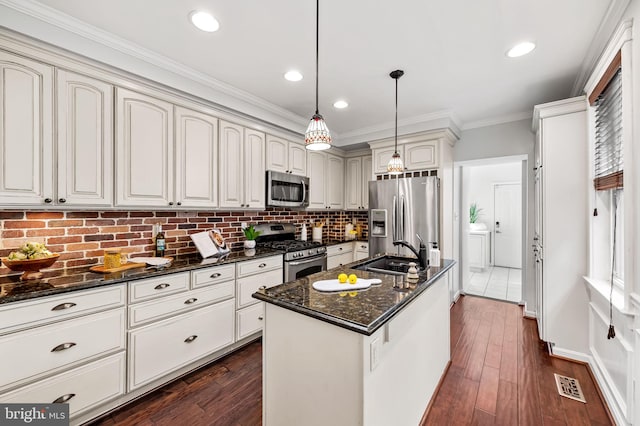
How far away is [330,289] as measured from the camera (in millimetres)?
1548

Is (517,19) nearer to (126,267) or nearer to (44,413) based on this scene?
(126,267)

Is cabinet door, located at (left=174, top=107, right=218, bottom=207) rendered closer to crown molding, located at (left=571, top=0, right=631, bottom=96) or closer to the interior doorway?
crown molding, located at (left=571, top=0, right=631, bottom=96)

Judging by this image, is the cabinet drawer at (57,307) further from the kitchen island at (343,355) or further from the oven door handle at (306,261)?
the oven door handle at (306,261)

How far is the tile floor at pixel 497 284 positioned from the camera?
14.6ft

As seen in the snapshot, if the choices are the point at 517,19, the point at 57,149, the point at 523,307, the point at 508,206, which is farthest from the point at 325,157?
the point at 508,206

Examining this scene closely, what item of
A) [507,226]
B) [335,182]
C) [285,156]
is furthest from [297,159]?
[507,226]

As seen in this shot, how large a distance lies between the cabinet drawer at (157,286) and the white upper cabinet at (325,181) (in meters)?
2.18

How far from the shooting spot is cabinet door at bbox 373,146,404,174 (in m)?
4.00

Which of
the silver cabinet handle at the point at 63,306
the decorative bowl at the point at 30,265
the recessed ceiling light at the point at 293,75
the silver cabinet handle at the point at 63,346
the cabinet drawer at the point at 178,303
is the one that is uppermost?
the recessed ceiling light at the point at 293,75

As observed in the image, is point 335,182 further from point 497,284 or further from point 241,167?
point 497,284

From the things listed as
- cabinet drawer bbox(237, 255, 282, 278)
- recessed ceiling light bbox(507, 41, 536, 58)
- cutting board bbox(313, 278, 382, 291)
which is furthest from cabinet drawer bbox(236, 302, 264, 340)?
recessed ceiling light bbox(507, 41, 536, 58)

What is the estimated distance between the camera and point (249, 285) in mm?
2729

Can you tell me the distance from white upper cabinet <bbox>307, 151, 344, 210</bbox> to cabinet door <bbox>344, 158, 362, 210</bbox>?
0.10 m

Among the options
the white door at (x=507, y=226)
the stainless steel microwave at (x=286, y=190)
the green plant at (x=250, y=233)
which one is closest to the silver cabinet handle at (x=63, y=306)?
the green plant at (x=250, y=233)
